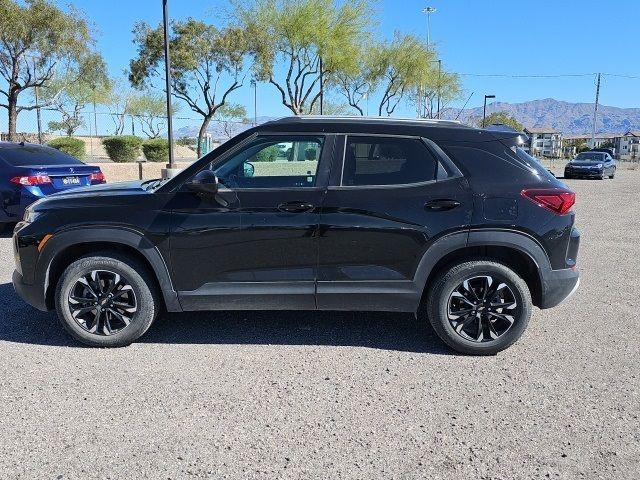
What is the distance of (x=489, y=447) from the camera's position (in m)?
3.02

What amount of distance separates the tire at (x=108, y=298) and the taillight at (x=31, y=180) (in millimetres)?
4931

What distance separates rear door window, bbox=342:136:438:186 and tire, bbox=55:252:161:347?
175 cm

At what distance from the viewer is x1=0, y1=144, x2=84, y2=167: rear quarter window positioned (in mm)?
8695

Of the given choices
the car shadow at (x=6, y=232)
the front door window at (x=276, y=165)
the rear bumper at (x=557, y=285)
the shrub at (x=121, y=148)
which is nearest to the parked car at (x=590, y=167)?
the shrub at (x=121, y=148)

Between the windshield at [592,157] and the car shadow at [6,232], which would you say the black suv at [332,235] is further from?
the windshield at [592,157]

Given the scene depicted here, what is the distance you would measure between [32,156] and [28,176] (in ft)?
2.41

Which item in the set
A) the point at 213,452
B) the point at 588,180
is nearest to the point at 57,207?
the point at 213,452

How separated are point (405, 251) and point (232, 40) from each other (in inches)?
1066

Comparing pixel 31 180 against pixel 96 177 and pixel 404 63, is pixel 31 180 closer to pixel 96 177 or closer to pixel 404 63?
pixel 96 177

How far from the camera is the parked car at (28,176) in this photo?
27.6 ft

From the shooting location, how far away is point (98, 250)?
4.35 m

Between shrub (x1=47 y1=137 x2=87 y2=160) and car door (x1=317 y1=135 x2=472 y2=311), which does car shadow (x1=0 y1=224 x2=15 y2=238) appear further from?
shrub (x1=47 y1=137 x2=87 y2=160)

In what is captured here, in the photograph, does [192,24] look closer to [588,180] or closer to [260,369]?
[588,180]

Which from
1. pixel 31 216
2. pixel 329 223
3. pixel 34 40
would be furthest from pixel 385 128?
pixel 34 40
